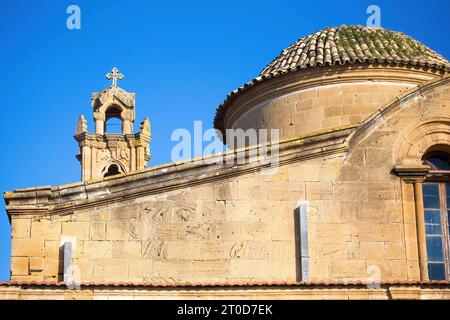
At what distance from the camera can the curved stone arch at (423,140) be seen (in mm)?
18422

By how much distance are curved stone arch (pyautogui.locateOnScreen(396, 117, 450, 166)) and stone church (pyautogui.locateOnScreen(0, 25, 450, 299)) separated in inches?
0.6

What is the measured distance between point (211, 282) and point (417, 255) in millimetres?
3208

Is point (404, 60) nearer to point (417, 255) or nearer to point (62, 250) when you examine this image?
point (417, 255)

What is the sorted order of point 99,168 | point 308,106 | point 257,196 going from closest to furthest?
1. point 257,196
2. point 308,106
3. point 99,168

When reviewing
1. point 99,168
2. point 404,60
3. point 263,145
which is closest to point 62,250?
point 263,145

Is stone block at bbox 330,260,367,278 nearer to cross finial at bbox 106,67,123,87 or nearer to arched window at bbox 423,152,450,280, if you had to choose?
arched window at bbox 423,152,450,280

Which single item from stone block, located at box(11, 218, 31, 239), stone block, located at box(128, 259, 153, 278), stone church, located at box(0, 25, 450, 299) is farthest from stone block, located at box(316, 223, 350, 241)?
stone block, located at box(11, 218, 31, 239)

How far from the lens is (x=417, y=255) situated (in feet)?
58.9

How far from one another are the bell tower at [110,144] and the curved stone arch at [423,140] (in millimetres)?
25446

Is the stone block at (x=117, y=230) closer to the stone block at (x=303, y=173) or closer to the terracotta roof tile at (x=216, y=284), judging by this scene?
the terracotta roof tile at (x=216, y=284)

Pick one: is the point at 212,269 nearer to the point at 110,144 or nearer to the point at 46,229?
the point at 46,229

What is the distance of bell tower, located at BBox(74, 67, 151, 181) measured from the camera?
4381 cm
